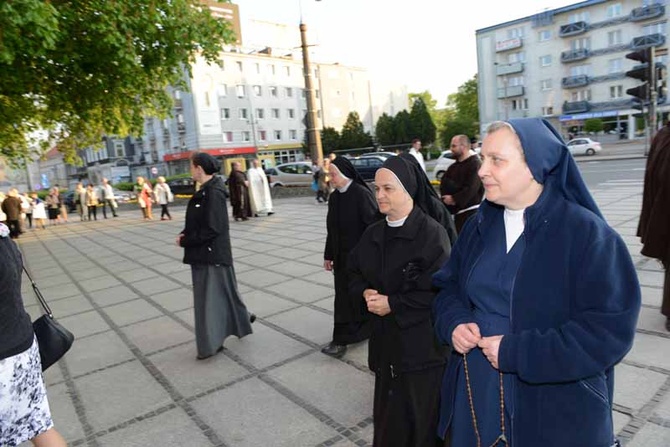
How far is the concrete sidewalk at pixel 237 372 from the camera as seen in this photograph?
10.2ft

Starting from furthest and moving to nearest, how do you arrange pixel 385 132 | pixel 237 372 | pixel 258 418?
pixel 385 132, pixel 237 372, pixel 258 418

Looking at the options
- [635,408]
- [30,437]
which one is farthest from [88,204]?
[635,408]

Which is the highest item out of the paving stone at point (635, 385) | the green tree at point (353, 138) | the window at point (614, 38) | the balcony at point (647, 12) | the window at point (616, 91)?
the balcony at point (647, 12)

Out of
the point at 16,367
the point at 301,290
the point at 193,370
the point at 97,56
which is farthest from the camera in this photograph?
the point at 97,56

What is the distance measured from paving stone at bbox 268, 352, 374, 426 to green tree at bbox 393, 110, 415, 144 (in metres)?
49.8

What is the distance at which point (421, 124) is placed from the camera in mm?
52062

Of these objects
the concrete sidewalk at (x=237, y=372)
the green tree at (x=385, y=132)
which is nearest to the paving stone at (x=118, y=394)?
the concrete sidewalk at (x=237, y=372)

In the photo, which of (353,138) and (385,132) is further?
(385,132)

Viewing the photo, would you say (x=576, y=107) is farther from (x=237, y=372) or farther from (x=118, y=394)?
(x=118, y=394)

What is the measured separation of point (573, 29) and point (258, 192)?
43596 mm

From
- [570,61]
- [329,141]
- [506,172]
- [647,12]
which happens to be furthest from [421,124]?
[506,172]

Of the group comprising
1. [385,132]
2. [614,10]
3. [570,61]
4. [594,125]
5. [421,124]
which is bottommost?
[594,125]

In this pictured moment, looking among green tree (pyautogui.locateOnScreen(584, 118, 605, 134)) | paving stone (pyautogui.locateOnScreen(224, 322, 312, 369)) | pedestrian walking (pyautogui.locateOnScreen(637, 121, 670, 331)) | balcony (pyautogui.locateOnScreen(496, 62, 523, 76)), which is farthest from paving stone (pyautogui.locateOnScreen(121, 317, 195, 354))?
balcony (pyautogui.locateOnScreen(496, 62, 523, 76))

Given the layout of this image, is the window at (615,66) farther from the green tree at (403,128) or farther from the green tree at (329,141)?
the green tree at (329,141)
